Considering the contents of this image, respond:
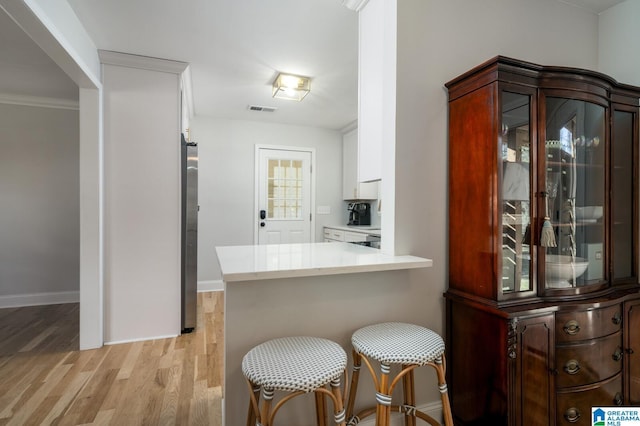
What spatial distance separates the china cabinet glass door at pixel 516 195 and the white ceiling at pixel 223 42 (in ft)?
4.31

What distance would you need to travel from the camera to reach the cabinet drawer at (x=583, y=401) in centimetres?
149

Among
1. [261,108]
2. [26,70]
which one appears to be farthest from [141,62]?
[261,108]

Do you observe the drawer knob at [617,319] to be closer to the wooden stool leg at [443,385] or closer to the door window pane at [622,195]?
the door window pane at [622,195]

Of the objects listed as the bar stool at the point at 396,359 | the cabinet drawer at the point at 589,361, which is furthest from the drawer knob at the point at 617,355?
the bar stool at the point at 396,359

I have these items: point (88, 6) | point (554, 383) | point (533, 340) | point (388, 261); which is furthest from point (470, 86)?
point (88, 6)

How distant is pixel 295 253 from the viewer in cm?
177

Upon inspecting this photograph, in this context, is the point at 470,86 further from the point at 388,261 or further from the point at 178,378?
the point at 178,378

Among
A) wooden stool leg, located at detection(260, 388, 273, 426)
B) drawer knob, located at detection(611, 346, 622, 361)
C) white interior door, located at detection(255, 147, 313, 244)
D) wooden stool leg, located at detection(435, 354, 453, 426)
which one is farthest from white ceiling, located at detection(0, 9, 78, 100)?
drawer knob, located at detection(611, 346, 622, 361)

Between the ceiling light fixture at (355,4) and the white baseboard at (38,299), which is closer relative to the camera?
the ceiling light fixture at (355,4)

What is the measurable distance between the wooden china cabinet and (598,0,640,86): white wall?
467 mm

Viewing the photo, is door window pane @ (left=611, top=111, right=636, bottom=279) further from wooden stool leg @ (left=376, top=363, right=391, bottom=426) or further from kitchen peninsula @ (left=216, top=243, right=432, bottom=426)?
wooden stool leg @ (left=376, top=363, right=391, bottom=426)

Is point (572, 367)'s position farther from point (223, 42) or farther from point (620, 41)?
point (223, 42)

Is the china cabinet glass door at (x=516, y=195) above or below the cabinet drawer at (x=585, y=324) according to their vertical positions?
above

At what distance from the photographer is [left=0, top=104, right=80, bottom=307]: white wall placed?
369 cm
